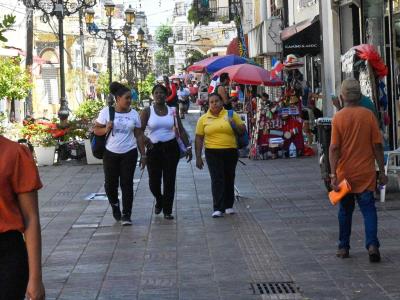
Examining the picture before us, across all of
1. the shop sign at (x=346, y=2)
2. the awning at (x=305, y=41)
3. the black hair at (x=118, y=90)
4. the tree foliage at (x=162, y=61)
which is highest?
the tree foliage at (x=162, y=61)

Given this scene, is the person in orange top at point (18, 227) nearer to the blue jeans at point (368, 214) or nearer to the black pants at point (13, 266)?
the black pants at point (13, 266)

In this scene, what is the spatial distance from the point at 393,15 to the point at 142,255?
9148mm

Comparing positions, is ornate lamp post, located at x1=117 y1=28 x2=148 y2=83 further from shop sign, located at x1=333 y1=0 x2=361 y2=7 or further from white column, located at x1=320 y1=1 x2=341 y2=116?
shop sign, located at x1=333 y1=0 x2=361 y2=7

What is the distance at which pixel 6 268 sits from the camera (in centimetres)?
401

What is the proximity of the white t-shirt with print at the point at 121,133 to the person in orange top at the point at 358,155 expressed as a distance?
138 inches

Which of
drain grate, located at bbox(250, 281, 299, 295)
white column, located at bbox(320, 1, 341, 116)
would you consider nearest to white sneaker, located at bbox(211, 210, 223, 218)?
drain grate, located at bbox(250, 281, 299, 295)

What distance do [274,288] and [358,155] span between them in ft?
5.03

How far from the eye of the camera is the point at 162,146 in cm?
1138

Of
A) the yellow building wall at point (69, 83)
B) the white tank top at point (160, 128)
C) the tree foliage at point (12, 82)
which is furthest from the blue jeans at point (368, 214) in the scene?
the yellow building wall at point (69, 83)

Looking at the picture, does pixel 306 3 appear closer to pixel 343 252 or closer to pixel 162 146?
pixel 162 146

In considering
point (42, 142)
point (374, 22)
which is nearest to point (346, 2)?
point (374, 22)

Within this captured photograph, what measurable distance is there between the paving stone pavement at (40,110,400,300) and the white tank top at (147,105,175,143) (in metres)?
1.01

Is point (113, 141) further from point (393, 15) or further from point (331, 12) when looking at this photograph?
point (331, 12)

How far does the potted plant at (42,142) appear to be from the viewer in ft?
65.8
